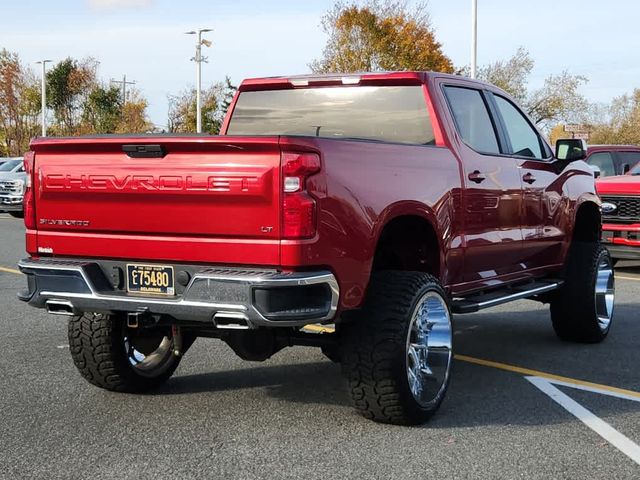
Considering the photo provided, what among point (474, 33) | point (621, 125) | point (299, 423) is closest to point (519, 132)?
point (299, 423)

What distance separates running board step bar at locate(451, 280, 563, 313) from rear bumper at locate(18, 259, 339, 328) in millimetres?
1456

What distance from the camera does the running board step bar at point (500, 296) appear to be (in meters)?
5.55

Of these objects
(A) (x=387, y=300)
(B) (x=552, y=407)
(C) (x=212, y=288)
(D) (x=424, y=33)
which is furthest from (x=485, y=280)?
(D) (x=424, y=33)

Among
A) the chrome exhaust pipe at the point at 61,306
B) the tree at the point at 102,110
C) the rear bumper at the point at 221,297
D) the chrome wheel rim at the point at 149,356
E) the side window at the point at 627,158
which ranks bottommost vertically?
the chrome wheel rim at the point at 149,356

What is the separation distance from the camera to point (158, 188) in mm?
4461

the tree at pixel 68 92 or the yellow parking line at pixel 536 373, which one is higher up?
the tree at pixel 68 92

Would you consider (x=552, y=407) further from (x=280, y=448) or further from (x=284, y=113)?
(x=284, y=113)

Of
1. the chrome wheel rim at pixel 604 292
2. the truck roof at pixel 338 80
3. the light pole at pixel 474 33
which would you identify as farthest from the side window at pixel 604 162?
the light pole at pixel 474 33

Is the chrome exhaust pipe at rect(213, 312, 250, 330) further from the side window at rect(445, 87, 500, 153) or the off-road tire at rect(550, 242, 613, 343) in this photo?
the off-road tire at rect(550, 242, 613, 343)

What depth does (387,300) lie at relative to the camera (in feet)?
15.4

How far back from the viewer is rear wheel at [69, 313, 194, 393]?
17.4ft

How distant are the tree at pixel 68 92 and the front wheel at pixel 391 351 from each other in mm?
51099

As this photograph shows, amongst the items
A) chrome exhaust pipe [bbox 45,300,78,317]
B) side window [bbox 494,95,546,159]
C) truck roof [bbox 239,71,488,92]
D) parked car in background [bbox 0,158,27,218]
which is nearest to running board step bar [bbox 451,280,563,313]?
side window [bbox 494,95,546,159]

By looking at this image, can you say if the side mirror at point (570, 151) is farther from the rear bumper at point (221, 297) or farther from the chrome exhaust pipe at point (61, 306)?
the chrome exhaust pipe at point (61, 306)
